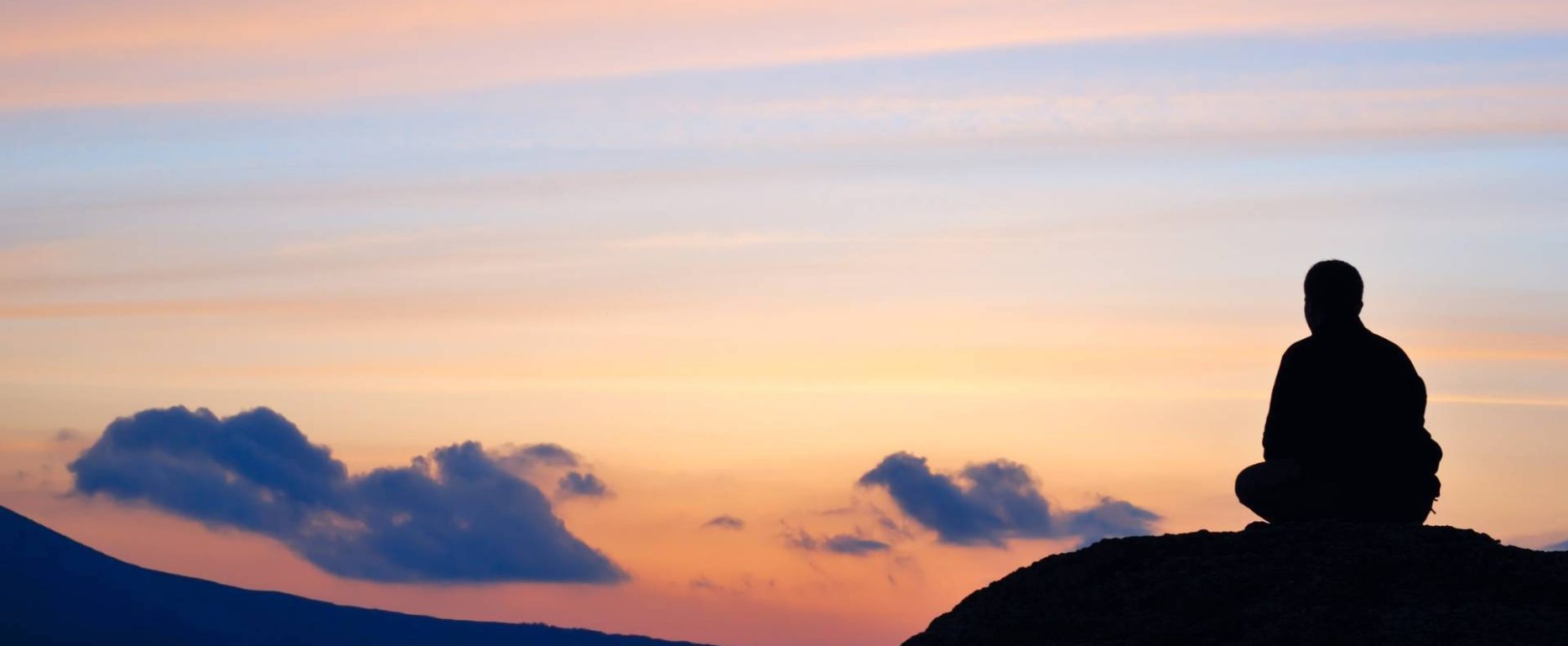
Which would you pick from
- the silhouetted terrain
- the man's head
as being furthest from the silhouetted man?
the silhouetted terrain

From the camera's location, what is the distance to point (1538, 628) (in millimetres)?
12312

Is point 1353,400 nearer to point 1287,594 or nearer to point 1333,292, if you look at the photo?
point 1333,292

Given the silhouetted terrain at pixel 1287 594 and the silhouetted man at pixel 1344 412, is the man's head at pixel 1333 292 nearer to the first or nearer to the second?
the silhouetted man at pixel 1344 412

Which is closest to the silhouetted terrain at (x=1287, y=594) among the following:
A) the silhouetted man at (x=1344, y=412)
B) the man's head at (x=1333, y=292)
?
the silhouetted man at (x=1344, y=412)

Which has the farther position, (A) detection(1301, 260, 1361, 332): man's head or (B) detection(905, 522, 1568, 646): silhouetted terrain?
(A) detection(1301, 260, 1361, 332): man's head

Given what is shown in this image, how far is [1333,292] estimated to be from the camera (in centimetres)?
1345

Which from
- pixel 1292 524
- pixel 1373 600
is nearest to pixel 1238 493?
pixel 1292 524

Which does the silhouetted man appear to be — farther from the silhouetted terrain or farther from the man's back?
the silhouetted terrain

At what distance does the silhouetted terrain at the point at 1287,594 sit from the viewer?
1254 cm

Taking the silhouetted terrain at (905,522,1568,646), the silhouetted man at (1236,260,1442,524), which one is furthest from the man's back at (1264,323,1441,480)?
the silhouetted terrain at (905,522,1568,646)

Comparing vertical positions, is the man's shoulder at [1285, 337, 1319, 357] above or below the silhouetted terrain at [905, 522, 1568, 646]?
above

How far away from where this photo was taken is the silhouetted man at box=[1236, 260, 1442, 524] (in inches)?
534

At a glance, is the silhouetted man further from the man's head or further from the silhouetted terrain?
the silhouetted terrain

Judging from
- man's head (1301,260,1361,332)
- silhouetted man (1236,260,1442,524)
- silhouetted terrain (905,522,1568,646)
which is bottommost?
silhouetted terrain (905,522,1568,646)
